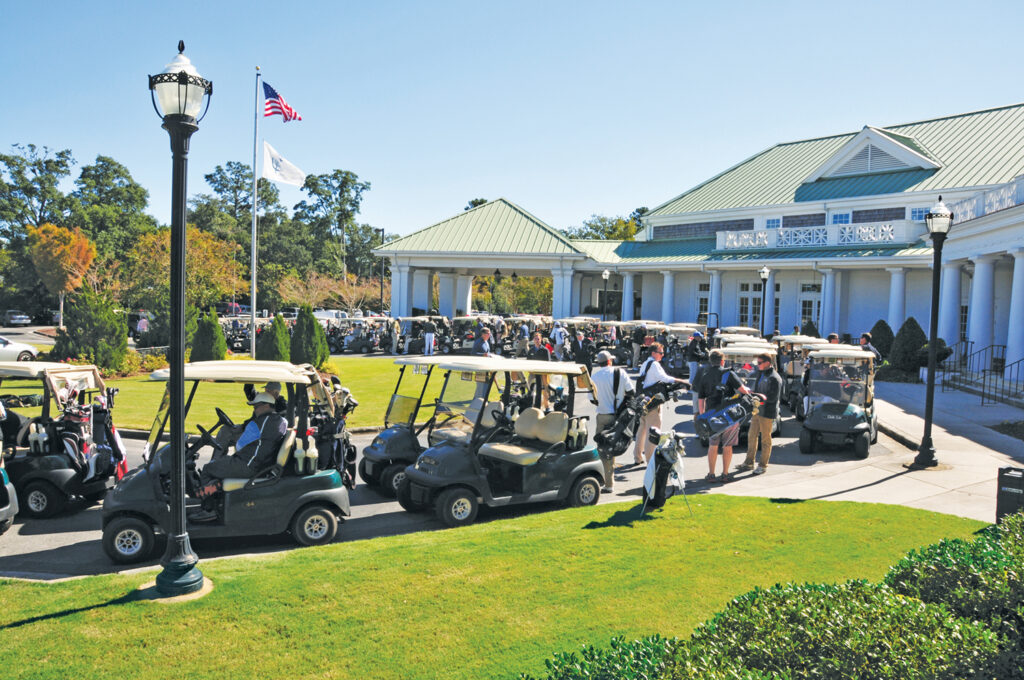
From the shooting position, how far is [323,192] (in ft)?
299

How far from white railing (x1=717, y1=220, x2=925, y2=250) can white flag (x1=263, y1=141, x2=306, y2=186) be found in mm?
21118

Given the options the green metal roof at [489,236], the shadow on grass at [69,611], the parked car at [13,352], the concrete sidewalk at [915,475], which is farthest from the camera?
the green metal roof at [489,236]

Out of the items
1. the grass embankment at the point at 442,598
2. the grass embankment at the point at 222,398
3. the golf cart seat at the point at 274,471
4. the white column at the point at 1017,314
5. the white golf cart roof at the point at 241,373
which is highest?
the white column at the point at 1017,314

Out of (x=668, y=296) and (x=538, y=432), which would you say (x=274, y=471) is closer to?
(x=538, y=432)

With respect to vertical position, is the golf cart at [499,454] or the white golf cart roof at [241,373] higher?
the white golf cart roof at [241,373]

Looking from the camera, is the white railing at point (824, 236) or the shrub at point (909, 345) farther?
the white railing at point (824, 236)

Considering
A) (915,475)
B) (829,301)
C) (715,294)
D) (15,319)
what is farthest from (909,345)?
(15,319)

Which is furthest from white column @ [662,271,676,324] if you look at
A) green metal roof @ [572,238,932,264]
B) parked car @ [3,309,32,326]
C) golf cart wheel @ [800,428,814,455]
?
parked car @ [3,309,32,326]

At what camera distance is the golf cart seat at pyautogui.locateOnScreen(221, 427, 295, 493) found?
7414mm

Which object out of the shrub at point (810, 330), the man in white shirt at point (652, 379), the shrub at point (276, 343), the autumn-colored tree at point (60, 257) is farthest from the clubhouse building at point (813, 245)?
the autumn-colored tree at point (60, 257)

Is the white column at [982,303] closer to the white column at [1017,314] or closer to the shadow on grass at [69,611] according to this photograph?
the white column at [1017,314]

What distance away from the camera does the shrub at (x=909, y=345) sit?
24188mm

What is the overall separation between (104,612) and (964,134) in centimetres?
3797

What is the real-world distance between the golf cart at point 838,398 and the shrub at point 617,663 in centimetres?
989
